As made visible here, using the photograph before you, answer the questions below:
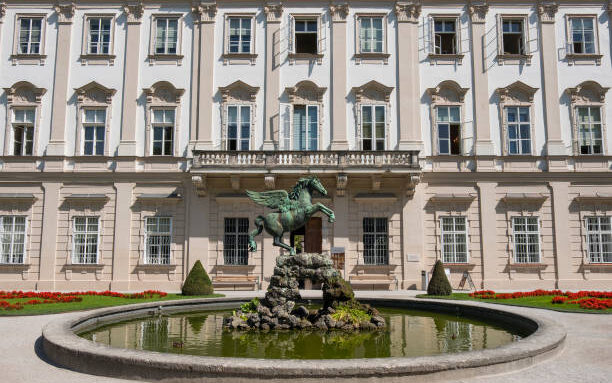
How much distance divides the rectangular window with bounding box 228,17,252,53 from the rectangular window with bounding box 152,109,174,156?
507 centimetres

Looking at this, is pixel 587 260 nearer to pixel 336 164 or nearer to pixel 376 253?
pixel 376 253

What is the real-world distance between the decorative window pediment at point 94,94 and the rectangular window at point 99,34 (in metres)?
2.14

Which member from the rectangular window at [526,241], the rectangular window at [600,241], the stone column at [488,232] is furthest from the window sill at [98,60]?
the rectangular window at [600,241]

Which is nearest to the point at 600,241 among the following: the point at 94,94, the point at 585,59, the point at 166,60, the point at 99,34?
the point at 585,59

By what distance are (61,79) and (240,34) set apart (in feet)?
33.2

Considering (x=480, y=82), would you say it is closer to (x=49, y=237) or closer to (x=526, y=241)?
(x=526, y=241)

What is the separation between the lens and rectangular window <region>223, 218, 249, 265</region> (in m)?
25.8

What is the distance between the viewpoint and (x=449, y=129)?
26594 mm

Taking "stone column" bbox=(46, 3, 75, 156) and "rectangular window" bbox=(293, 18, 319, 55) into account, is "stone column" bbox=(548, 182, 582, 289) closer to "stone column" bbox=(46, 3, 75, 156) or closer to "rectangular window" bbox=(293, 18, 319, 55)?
"rectangular window" bbox=(293, 18, 319, 55)

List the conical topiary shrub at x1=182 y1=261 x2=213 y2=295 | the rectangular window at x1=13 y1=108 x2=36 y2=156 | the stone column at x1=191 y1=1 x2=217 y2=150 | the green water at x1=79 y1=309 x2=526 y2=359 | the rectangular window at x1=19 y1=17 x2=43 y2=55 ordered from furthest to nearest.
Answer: the rectangular window at x1=19 y1=17 x2=43 y2=55 → the rectangular window at x1=13 y1=108 x2=36 y2=156 → the stone column at x1=191 y1=1 x2=217 y2=150 → the conical topiary shrub at x1=182 y1=261 x2=213 y2=295 → the green water at x1=79 y1=309 x2=526 y2=359

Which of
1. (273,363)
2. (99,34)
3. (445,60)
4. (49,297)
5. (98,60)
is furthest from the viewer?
(99,34)

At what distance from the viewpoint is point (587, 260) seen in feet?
83.4

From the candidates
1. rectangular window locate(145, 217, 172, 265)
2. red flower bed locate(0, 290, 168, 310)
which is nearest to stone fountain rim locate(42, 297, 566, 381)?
red flower bed locate(0, 290, 168, 310)

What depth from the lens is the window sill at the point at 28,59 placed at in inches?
1078
